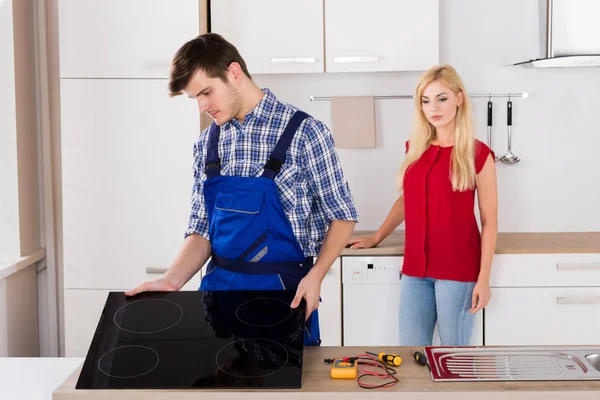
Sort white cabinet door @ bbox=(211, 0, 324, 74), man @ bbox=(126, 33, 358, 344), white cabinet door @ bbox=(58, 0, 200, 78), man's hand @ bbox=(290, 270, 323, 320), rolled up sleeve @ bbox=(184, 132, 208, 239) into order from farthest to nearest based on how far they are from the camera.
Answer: white cabinet door @ bbox=(211, 0, 324, 74), white cabinet door @ bbox=(58, 0, 200, 78), rolled up sleeve @ bbox=(184, 132, 208, 239), man @ bbox=(126, 33, 358, 344), man's hand @ bbox=(290, 270, 323, 320)

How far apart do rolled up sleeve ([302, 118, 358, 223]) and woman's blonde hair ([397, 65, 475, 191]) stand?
95 centimetres

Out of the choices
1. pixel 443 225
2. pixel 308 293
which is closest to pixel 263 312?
pixel 308 293

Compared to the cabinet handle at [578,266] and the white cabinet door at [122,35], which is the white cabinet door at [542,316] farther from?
the white cabinet door at [122,35]

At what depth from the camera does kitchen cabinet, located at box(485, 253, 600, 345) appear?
294cm

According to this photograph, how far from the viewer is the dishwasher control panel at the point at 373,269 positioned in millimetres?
2980

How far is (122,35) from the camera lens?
116 inches

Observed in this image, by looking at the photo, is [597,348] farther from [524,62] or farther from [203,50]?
[524,62]

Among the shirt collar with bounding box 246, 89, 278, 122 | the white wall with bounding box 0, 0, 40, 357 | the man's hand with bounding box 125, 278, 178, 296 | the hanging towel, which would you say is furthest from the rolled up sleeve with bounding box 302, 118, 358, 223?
the white wall with bounding box 0, 0, 40, 357

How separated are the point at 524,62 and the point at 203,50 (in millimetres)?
2046

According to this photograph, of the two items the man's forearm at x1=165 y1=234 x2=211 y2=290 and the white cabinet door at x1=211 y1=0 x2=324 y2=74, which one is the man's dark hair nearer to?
the man's forearm at x1=165 y1=234 x2=211 y2=290

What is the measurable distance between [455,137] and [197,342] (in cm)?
162

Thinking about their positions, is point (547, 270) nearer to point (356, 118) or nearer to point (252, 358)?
point (356, 118)

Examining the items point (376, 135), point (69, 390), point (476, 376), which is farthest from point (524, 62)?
point (69, 390)

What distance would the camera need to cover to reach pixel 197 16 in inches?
115
